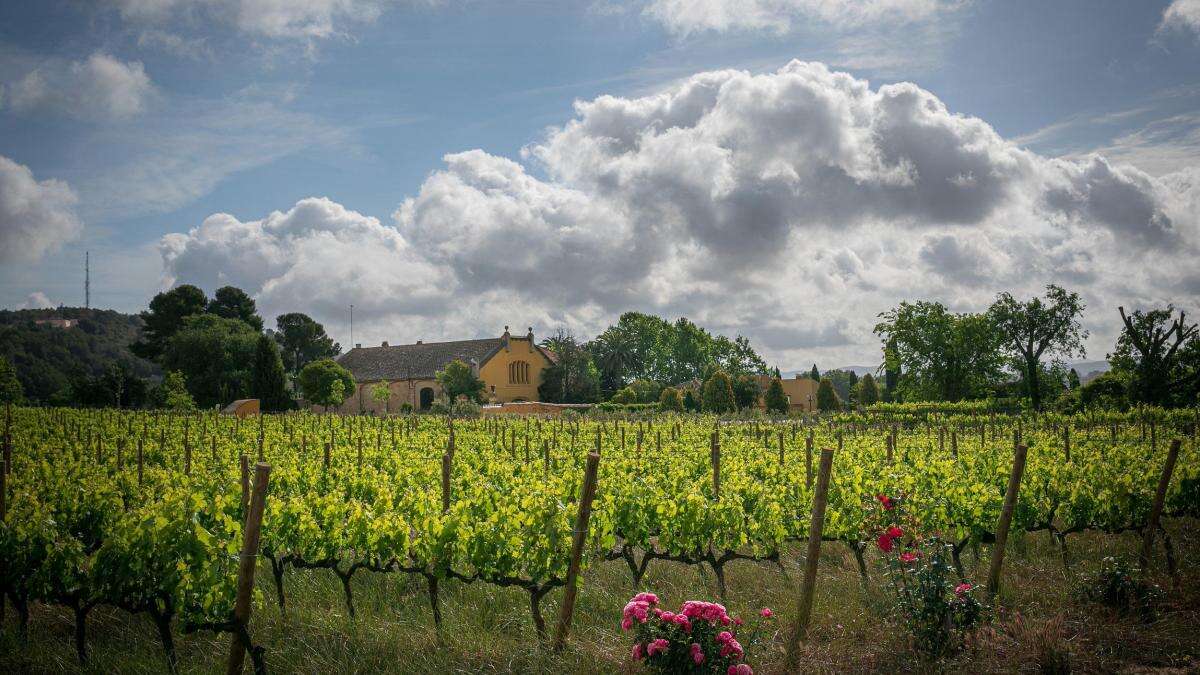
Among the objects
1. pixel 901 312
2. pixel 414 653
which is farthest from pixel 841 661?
pixel 901 312

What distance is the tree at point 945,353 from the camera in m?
51.6

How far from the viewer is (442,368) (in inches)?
2382

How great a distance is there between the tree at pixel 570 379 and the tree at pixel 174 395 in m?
25.6

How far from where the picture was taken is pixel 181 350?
184 ft

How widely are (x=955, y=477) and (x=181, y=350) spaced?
57581 millimetres

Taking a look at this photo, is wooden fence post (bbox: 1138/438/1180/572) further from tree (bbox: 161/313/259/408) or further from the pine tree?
tree (bbox: 161/313/259/408)

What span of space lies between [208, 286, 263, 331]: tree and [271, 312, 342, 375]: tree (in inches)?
204

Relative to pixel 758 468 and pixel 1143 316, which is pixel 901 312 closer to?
pixel 1143 316

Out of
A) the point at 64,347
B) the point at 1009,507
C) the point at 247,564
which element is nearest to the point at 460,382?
Result: the point at 64,347

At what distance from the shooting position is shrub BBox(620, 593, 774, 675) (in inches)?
210

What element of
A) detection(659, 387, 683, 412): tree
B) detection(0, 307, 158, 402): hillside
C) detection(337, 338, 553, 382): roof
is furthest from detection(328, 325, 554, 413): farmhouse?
detection(0, 307, 158, 402): hillside

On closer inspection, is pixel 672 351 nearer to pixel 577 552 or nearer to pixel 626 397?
pixel 626 397

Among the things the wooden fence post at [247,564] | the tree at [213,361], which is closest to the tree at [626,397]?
the tree at [213,361]

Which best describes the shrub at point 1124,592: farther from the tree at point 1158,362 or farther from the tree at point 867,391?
the tree at point 867,391
